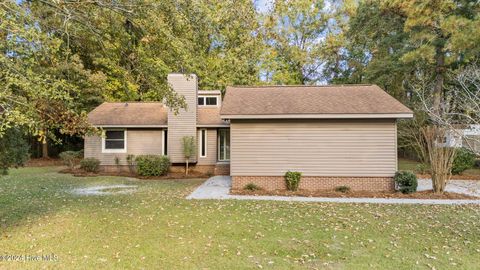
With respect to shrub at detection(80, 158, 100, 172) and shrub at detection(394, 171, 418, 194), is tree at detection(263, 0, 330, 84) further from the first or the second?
shrub at detection(394, 171, 418, 194)

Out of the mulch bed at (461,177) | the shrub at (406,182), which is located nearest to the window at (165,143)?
the shrub at (406,182)

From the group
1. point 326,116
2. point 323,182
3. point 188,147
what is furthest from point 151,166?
point 326,116

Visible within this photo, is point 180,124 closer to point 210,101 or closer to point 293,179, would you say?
point 210,101

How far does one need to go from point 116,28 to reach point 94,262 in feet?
14.3

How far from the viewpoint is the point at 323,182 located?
1086 cm

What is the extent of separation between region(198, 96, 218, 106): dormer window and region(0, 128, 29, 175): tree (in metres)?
12.1

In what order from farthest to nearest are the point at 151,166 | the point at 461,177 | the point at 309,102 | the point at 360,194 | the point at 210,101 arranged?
the point at 210,101 < the point at 151,166 < the point at 461,177 < the point at 309,102 < the point at 360,194

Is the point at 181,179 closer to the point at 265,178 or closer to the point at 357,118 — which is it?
the point at 265,178

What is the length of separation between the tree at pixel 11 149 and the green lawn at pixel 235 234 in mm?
1289

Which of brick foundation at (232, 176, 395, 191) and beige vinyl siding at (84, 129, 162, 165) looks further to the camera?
beige vinyl siding at (84, 129, 162, 165)

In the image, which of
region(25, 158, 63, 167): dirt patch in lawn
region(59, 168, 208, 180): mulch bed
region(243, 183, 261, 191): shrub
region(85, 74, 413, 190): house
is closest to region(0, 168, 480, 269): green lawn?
region(243, 183, 261, 191): shrub

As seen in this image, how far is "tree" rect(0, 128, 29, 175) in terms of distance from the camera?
5988 millimetres

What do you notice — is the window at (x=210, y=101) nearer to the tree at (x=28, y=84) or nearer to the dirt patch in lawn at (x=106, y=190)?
the dirt patch in lawn at (x=106, y=190)

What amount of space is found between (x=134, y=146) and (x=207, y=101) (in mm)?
4857
